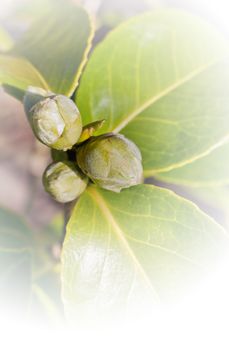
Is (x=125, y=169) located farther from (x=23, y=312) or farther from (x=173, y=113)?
(x=23, y=312)

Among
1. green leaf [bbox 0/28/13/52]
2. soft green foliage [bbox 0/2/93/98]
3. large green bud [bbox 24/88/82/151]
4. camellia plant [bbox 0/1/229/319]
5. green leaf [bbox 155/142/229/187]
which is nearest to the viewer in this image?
large green bud [bbox 24/88/82/151]

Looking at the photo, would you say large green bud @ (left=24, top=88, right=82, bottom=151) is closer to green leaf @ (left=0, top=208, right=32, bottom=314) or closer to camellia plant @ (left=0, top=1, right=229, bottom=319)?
camellia plant @ (left=0, top=1, right=229, bottom=319)

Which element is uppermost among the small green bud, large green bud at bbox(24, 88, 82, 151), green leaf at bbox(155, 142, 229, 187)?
large green bud at bbox(24, 88, 82, 151)

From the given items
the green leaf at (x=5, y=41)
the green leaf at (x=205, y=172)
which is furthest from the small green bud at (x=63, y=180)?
the green leaf at (x=5, y=41)

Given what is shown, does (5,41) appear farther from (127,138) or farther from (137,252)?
(137,252)

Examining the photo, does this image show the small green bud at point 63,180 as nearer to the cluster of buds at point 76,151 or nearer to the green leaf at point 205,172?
the cluster of buds at point 76,151

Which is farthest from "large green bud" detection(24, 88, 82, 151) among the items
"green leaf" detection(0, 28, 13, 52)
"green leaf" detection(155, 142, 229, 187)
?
"green leaf" detection(0, 28, 13, 52)
